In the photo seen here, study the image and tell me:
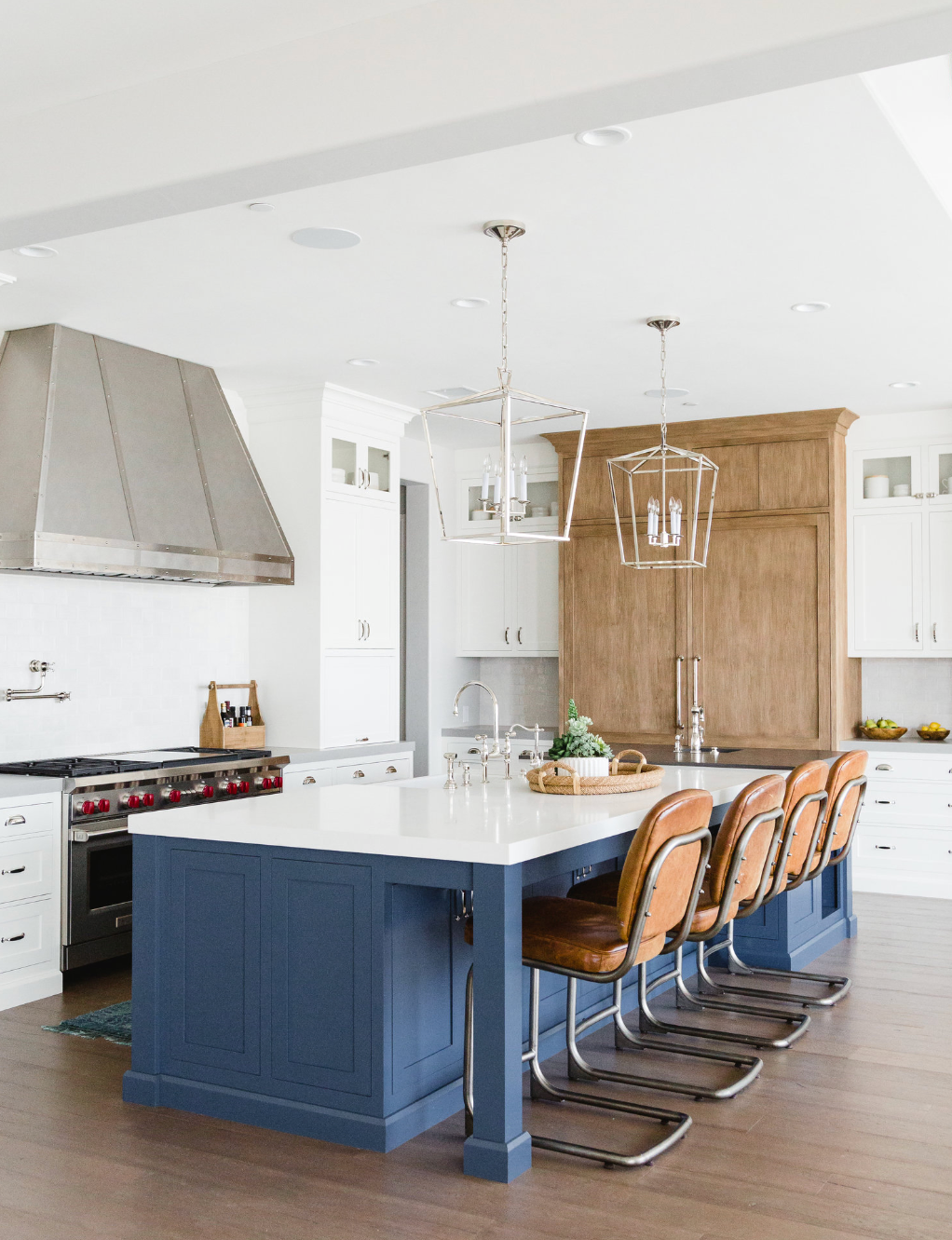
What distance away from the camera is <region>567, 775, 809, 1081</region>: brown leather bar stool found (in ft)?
11.9

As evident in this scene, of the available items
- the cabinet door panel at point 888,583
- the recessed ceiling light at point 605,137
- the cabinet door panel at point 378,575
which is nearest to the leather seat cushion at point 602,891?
the recessed ceiling light at point 605,137

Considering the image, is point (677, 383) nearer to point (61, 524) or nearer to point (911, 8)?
point (61, 524)

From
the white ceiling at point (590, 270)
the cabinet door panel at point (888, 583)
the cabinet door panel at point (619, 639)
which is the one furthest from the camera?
the cabinet door panel at point (619, 639)

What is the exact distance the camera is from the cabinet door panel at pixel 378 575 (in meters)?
6.70

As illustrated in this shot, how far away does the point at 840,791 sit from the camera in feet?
14.8

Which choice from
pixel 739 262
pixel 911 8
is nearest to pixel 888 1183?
pixel 911 8

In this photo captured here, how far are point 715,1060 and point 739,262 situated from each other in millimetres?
2749

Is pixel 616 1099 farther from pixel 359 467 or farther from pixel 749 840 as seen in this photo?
pixel 359 467

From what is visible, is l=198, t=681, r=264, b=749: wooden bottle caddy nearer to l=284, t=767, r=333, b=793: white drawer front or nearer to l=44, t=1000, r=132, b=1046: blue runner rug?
l=284, t=767, r=333, b=793: white drawer front

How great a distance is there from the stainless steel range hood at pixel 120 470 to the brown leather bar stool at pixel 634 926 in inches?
99.1

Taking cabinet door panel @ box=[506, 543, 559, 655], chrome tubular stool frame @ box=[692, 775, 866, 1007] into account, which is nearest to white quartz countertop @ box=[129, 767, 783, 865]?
chrome tubular stool frame @ box=[692, 775, 866, 1007]

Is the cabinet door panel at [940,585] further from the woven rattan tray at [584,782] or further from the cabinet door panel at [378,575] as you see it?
the woven rattan tray at [584,782]

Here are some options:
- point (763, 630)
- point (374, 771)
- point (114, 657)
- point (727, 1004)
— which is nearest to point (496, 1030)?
point (727, 1004)

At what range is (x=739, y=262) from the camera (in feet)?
14.3
